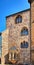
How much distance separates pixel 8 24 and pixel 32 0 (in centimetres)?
431

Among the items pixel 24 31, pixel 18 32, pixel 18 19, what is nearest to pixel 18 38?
pixel 18 32

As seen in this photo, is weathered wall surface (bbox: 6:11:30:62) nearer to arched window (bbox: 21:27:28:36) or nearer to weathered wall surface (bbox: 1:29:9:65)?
arched window (bbox: 21:27:28:36)

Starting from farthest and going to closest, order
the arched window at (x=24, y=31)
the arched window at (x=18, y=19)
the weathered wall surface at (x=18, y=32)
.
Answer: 1. the arched window at (x=18, y=19)
2. the arched window at (x=24, y=31)
3. the weathered wall surface at (x=18, y=32)

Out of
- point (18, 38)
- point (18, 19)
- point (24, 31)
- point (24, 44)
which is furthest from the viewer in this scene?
point (18, 19)

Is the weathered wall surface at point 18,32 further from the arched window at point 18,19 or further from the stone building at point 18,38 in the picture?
the arched window at point 18,19

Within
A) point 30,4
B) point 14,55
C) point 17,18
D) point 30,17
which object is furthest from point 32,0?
point 14,55

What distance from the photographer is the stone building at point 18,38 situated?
59.8 ft

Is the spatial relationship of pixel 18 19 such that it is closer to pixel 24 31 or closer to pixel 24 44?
pixel 24 31

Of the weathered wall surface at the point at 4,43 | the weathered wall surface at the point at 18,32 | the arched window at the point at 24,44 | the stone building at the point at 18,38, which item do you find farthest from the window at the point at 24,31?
the weathered wall surface at the point at 4,43

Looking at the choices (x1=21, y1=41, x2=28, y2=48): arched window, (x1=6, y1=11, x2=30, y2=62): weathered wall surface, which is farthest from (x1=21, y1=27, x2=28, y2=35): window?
(x1=21, y1=41, x2=28, y2=48): arched window

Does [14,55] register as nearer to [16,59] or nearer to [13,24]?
[16,59]

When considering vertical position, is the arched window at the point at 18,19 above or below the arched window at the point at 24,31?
above

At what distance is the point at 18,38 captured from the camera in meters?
19.1

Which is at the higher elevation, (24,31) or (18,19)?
(18,19)
